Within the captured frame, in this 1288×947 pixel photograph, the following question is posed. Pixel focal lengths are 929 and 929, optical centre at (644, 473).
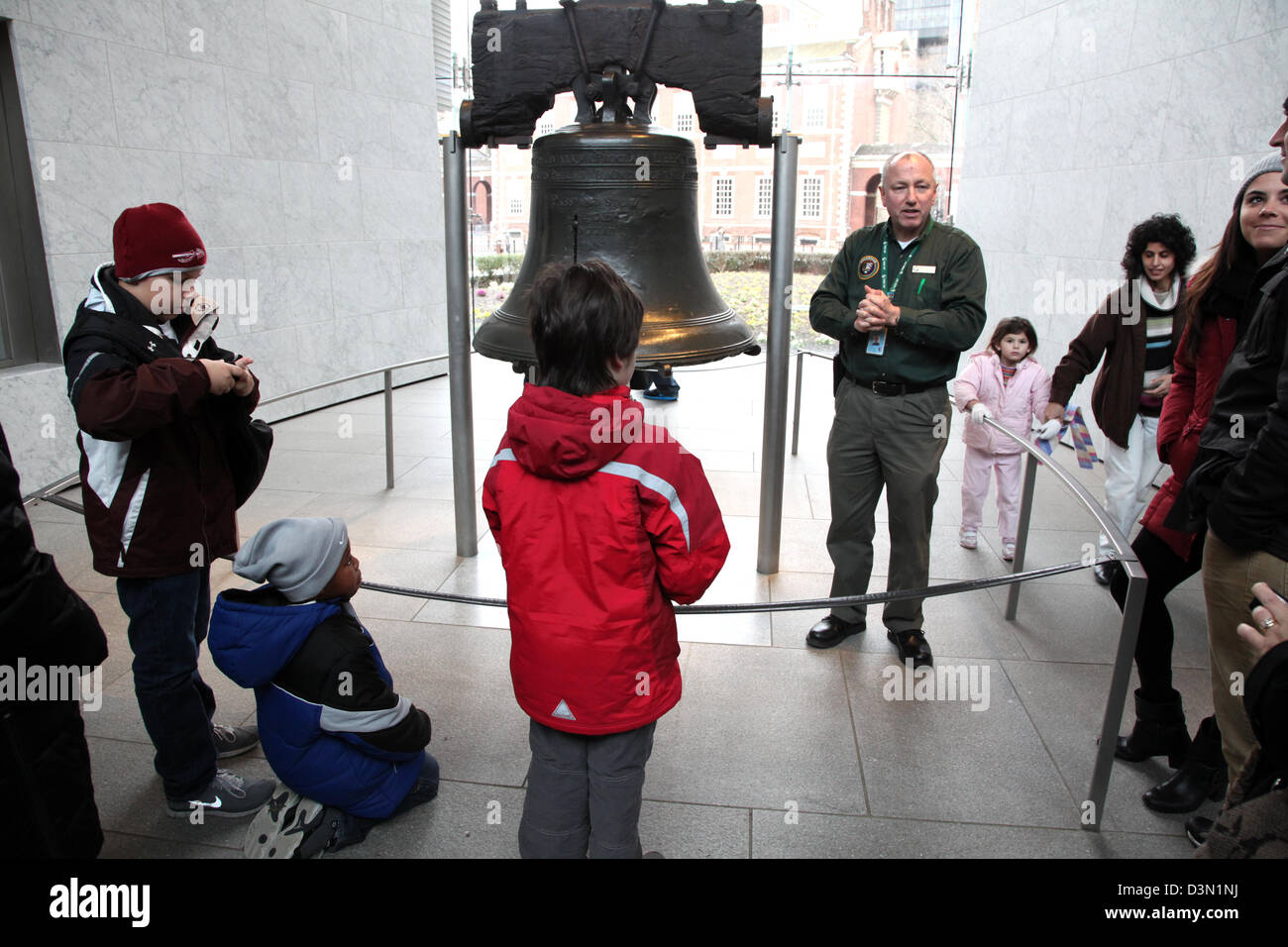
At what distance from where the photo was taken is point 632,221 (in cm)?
274

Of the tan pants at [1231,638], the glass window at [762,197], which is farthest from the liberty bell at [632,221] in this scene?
the glass window at [762,197]

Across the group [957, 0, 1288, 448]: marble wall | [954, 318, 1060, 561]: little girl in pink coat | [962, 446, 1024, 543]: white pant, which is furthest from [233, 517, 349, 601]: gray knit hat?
[957, 0, 1288, 448]: marble wall

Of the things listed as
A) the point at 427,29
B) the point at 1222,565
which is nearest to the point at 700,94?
the point at 1222,565

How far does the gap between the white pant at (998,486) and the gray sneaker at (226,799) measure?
3793mm

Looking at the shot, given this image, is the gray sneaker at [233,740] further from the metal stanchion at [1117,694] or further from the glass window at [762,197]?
the glass window at [762,197]

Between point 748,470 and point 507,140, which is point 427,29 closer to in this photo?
point 748,470

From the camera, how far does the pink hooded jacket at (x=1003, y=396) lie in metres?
4.96

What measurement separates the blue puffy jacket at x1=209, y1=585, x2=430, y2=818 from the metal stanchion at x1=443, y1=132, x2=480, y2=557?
85.5 inches

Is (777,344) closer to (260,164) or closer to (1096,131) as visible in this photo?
(1096,131)

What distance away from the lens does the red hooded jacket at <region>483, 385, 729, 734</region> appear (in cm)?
194

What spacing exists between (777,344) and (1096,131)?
4282 millimetres

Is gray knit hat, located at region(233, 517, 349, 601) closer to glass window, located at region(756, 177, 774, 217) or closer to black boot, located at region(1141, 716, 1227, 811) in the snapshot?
black boot, located at region(1141, 716, 1227, 811)

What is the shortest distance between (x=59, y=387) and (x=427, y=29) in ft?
18.0

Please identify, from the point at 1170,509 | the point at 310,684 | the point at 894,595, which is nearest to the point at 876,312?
the point at 894,595
